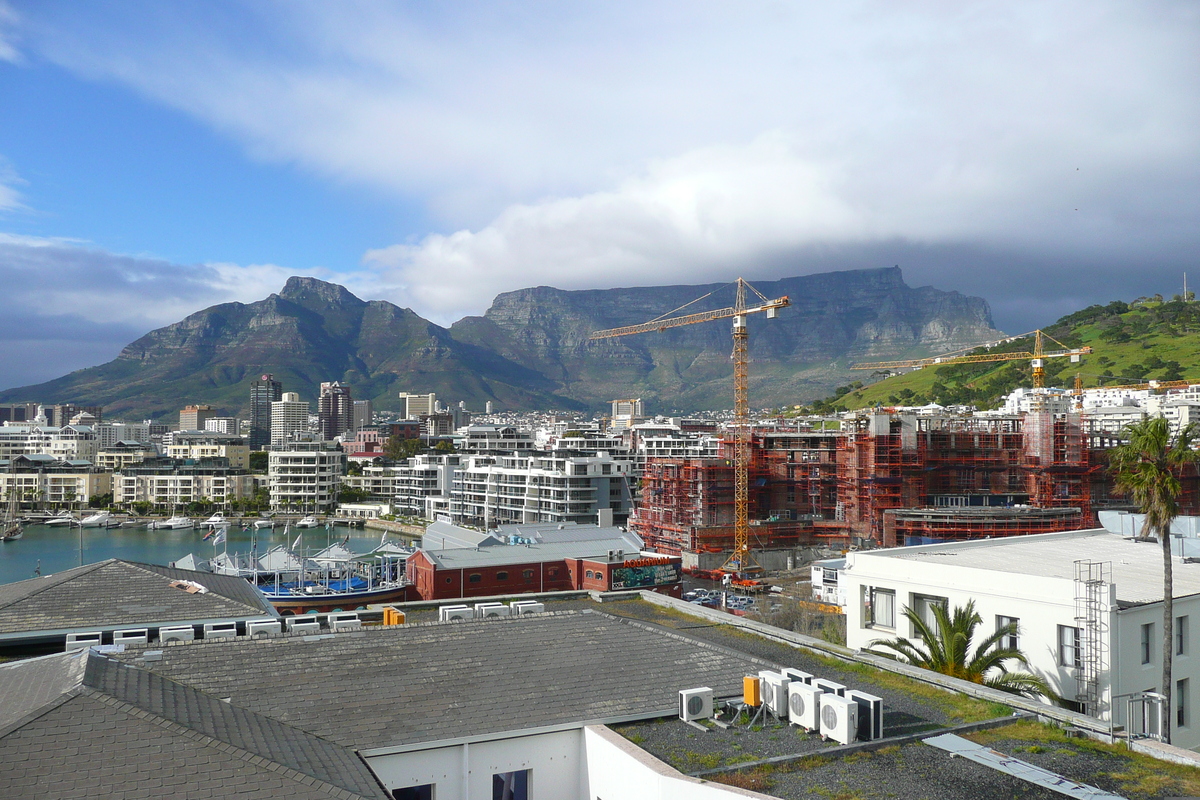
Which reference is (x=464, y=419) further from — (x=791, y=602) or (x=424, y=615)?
(x=424, y=615)

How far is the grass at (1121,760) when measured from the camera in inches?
246

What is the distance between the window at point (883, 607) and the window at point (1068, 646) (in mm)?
2722

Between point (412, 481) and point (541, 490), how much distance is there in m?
21.0

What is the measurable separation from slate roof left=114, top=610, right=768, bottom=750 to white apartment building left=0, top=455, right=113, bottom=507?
79.1 meters

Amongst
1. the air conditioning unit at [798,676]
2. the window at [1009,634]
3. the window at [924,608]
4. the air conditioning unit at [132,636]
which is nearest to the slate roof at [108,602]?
the air conditioning unit at [132,636]

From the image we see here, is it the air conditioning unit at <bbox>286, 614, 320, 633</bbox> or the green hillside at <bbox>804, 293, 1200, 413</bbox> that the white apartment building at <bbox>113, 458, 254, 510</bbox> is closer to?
the green hillside at <bbox>804, 293, 1200, 413</bbox>

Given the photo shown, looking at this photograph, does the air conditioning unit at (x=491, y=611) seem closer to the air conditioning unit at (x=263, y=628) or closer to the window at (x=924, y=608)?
the air conditioning unit at (x=263, y=628)

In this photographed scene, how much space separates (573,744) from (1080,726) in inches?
177

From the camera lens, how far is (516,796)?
24.6ft

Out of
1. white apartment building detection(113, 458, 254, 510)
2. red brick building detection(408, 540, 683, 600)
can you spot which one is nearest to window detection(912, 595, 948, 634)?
red brick building detection(408, 540, 683, 600)

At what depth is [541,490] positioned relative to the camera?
54094mm

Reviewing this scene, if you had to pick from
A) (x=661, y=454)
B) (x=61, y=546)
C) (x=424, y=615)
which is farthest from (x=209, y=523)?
(x=424, y=615)

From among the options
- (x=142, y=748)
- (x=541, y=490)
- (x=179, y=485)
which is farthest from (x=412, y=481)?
(x=142, y=748)

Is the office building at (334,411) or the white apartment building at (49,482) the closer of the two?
the white apartment building at (49,482)
